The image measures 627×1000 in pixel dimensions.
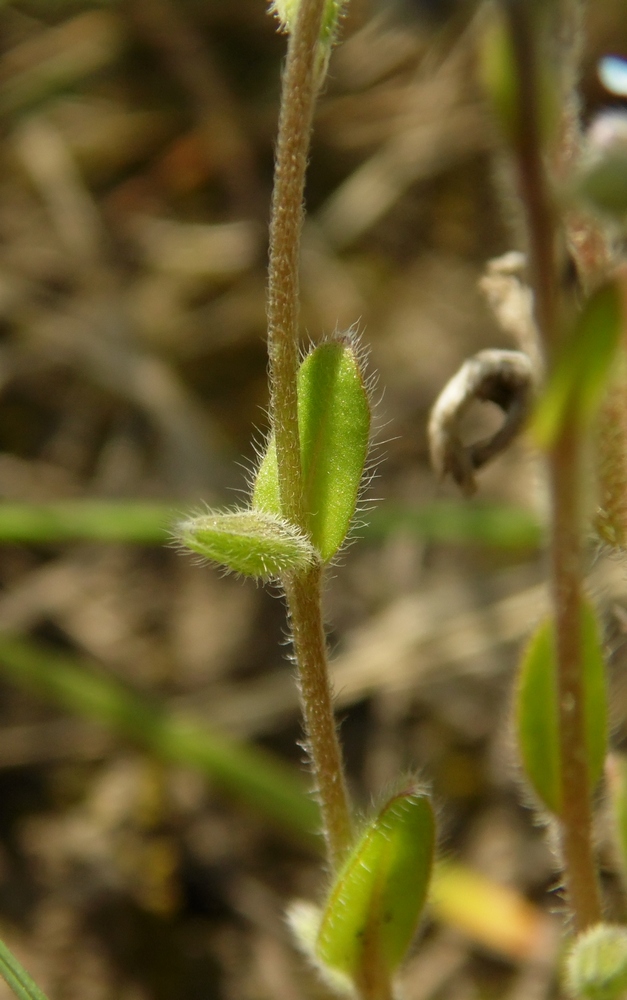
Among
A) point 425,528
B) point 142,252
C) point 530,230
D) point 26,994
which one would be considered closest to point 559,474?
point 530,230

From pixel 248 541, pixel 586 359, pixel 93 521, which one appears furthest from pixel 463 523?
pixel 586 359

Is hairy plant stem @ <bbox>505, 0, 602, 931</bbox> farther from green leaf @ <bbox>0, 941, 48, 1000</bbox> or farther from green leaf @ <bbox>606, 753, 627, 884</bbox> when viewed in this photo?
green leaf @ <bbox>0, 941, 48, 1000</bbox>

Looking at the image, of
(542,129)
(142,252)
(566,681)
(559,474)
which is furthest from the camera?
(142,252)

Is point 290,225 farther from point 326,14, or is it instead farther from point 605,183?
point 605,183

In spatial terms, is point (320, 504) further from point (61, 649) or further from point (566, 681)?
point (61, 649)

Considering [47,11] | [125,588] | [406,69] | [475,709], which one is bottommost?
[475,709]

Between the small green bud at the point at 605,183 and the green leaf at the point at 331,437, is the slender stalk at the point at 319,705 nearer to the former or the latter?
the green leaf at the point at 331,437

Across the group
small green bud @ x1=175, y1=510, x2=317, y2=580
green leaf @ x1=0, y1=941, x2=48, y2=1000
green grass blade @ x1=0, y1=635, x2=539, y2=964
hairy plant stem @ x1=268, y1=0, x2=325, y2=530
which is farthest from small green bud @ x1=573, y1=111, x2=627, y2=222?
green grass blade @ x1=0, y1=635, x2=539, y2=964
